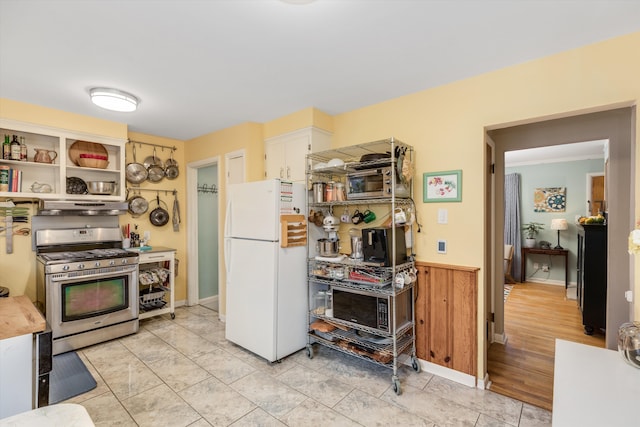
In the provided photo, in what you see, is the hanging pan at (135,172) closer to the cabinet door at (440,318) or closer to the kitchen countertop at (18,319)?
the kitchen countertop at (18,319)

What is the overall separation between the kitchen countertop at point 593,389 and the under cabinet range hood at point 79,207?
4.18 meters

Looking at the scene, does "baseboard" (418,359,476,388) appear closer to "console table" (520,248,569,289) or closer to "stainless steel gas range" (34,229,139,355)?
"stainless steel gas range" (34,229,139,355)

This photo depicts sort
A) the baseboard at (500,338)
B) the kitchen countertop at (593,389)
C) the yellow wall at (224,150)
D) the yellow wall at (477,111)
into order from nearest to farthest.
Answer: the kitchen countertop at (593,389) < the yellow wall at (477,111) < the baseboard at (500,338) < the yellow wall at (224,150)

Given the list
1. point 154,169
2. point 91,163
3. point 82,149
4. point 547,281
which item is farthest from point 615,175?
point 82,149

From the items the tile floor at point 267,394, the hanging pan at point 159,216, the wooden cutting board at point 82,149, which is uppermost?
the wooden cutting board at point 82,149

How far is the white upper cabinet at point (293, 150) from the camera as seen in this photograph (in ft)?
10.4

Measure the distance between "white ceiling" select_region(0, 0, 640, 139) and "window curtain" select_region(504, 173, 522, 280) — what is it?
4.86 metres

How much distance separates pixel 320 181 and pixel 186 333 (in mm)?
2356

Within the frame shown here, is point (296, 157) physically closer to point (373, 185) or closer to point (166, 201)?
point (373, 185)

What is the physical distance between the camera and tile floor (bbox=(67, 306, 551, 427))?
79.9 inches

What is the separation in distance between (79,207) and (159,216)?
105 cm

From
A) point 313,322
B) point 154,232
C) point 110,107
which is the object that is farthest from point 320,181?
point 154,232

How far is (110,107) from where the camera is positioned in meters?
2.83

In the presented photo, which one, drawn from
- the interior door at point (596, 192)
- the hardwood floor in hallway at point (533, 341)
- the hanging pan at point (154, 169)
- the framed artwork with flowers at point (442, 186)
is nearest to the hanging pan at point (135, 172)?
the hanging pan at point (154, 169)
